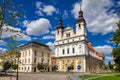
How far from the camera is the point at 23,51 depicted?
79.1 meters

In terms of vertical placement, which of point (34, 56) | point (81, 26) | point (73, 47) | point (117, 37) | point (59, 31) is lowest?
point (34, 56)

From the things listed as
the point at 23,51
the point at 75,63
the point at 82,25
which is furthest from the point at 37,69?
the point at 82,25

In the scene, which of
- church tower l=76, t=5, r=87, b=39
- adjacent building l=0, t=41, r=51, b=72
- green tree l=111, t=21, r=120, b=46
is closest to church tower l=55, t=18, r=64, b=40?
adjacent building l=0, t=41, r=51, b=72

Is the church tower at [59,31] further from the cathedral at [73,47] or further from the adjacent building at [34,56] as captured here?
the adjacent building at [34,56]

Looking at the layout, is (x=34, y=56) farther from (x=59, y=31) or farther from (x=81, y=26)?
(x=81, y=26)

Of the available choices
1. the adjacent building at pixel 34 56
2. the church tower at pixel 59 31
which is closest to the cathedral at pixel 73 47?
the church tower at pixel 59 31

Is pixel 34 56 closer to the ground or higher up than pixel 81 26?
closer to the ground

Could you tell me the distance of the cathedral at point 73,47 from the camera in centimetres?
7172

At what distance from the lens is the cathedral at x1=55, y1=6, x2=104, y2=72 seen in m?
71.7

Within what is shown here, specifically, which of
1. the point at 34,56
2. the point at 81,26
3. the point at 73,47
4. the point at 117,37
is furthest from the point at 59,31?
the point at 117,37

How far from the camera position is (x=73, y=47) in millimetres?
75438

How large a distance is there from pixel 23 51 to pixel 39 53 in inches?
334

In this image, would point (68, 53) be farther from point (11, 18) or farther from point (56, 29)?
point (11, 18)

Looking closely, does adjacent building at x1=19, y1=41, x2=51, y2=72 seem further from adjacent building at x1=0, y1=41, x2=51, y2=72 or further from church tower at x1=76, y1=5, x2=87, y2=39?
church tower at x1=76, y1=5, x2=87, y2=39
